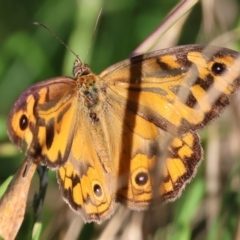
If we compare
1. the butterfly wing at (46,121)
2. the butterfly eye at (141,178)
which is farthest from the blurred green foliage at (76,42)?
the butterfly wing at (46,121)

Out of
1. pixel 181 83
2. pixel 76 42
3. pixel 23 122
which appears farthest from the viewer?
pixel 76 42

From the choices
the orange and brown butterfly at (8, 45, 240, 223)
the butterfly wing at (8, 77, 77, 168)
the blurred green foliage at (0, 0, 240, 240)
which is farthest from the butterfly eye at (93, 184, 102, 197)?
the blurred green foliage at (0, 0, 240, 240)

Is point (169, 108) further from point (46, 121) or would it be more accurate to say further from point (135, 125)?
point (46, 121)

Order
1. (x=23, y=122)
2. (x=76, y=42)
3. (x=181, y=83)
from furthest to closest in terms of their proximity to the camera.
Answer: (x=76, y=42) → (x=181, y=83) → (x=23, y=122)

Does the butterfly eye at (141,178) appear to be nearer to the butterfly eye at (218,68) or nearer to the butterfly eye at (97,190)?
the butterfly eye at (97,190)

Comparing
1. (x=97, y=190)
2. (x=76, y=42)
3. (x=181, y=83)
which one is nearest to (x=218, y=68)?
(x=181, y=83)

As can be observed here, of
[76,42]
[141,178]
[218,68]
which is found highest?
[76,42]

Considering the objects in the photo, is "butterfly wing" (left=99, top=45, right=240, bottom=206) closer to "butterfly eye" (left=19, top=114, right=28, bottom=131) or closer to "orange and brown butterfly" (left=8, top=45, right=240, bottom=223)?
"orange and brown butterfly" (left=8, top=45, right=240, bottom=223)
